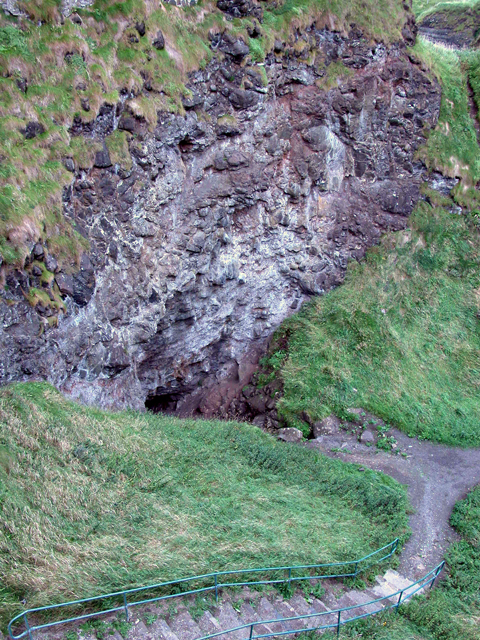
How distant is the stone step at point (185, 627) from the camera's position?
8195 mm

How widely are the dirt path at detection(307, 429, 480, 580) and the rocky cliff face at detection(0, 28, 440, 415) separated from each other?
593 centimetres

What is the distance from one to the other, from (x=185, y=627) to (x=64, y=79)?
1325 cm

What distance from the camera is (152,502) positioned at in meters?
11.4

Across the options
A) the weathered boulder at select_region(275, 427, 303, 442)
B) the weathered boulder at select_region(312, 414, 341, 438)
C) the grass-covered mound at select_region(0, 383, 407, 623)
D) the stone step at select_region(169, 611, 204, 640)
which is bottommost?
the stone step at select_region(169, 611, 204, 640)

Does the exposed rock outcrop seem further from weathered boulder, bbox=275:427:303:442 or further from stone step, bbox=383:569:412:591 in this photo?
stone step, bbox=383:569:412:591

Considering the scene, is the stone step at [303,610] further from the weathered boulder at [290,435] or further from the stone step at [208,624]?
the weathered boulder at [290,435]

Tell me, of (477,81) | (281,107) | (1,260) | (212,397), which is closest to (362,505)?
(212,397)

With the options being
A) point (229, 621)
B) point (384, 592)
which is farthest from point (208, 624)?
point (384, 592)

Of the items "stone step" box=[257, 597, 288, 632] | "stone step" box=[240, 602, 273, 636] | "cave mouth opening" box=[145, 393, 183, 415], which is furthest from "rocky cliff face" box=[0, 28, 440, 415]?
"stone step" box=[257, 597, 288, 632]

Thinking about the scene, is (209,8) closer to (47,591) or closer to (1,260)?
(1,260)

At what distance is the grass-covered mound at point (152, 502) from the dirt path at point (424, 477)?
28.2 inches

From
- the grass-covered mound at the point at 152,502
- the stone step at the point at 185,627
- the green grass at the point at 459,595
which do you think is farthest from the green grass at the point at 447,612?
the stone step at the point at 185,627

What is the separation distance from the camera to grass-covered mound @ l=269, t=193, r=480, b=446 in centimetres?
1925

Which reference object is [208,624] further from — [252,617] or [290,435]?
[290,435]
